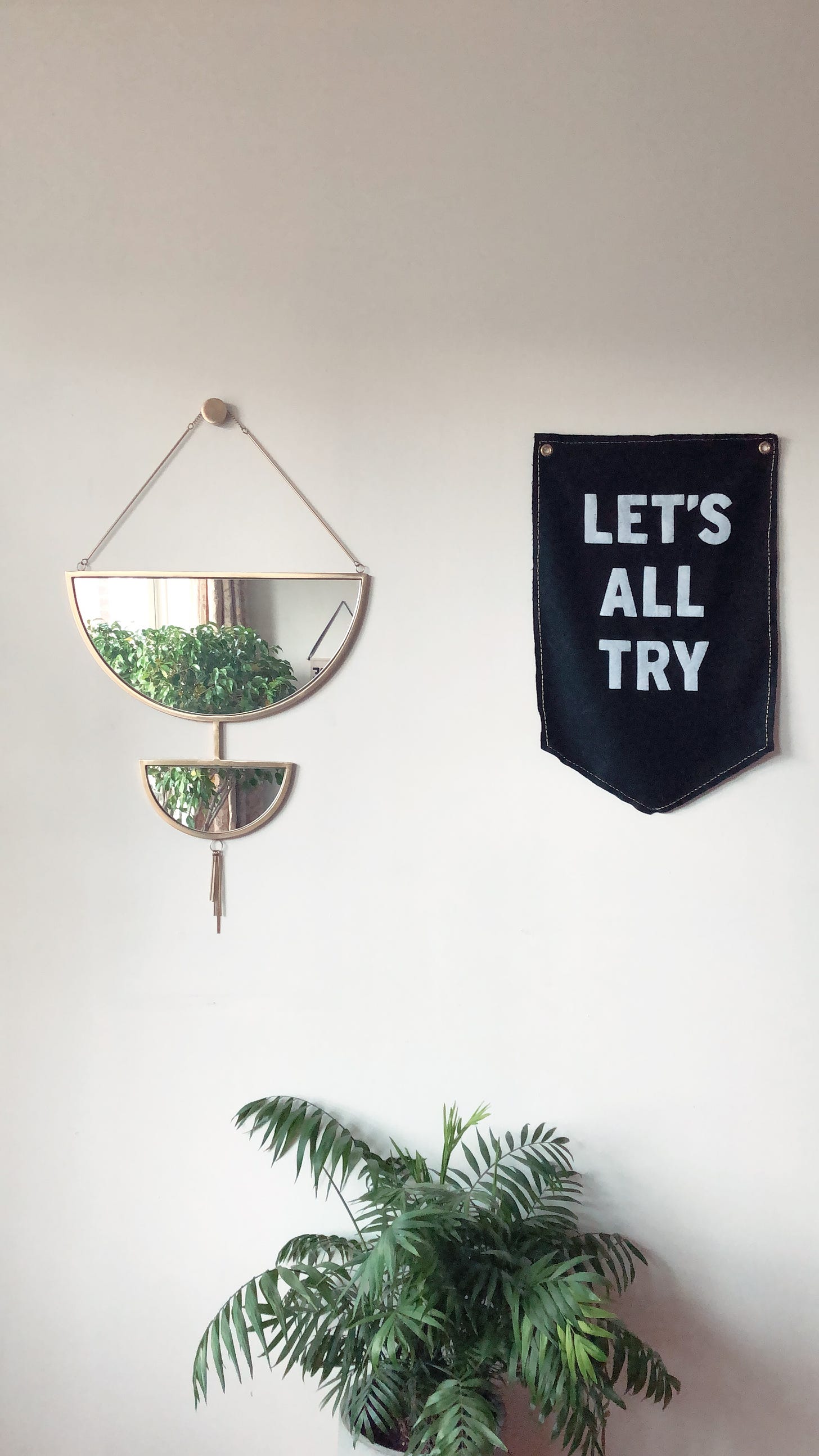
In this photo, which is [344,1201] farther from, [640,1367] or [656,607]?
[656,607]

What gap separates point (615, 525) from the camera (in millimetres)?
1774

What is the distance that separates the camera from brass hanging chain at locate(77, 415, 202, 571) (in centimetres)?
178

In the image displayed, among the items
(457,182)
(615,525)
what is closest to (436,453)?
(615,525)

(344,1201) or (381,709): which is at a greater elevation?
(381,709)

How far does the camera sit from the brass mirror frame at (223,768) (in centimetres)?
178

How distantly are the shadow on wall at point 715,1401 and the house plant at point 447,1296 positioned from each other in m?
0.08

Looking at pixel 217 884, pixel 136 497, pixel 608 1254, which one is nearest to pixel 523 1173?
pixel 608 1254

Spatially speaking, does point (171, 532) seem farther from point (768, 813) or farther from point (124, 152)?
point (768, 813)

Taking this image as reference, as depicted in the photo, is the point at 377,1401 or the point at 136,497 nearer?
the point at 377,1401

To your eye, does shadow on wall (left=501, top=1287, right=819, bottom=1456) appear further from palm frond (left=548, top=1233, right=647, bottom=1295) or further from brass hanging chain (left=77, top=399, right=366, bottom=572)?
brass hanging chain (left=77, top=399, right=366, bottom=572)

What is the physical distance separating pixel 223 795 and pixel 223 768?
0.17 feet

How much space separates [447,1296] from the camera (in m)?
1.46

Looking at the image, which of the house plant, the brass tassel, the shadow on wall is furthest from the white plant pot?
the brass tassel

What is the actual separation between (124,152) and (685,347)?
3.52ft
